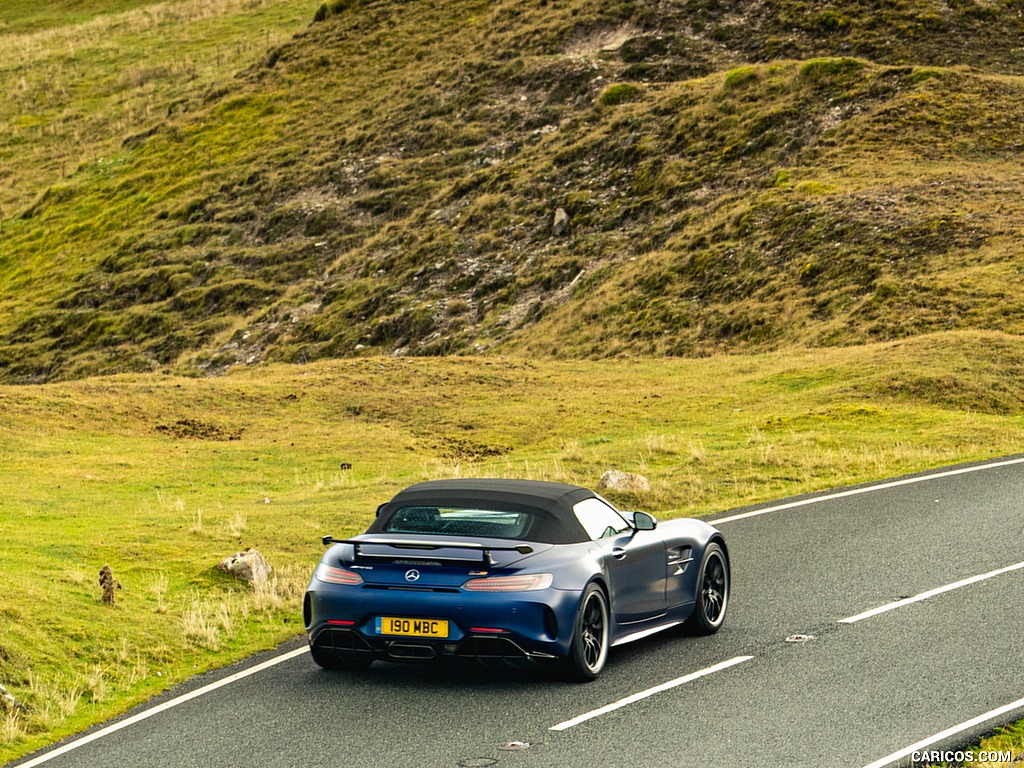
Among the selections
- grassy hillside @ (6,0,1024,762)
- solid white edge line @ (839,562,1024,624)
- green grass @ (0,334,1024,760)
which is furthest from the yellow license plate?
solid white edge line @ (839,562,1024,624)

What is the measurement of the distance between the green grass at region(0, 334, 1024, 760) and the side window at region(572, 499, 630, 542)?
3402 millimetres

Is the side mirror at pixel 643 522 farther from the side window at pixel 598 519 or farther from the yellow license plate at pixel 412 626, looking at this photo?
the yellow license plate at pixel 412 626

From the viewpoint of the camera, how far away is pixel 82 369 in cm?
5253

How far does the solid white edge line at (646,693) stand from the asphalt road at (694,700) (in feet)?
0.05

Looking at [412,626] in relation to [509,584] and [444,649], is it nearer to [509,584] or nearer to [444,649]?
[444,649]

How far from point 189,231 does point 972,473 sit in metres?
49.0

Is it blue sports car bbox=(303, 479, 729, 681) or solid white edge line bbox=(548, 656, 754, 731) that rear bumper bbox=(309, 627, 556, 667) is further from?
solid white edge line bbox=(548, 656, 754, 731)

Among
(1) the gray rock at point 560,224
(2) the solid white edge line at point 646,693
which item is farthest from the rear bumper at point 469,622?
(1) the gray rock at point 560,224

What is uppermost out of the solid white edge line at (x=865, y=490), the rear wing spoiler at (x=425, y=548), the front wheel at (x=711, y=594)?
the rear wing spoiler at (x=425, y=548)

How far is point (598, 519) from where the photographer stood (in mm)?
10789

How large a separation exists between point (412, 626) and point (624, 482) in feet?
33.6

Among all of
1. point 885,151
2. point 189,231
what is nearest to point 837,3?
point 885,151

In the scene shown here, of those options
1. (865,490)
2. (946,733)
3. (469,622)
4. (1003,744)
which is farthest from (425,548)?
(865,490)

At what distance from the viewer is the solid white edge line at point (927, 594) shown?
11.9m
